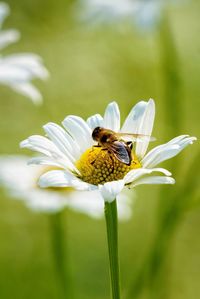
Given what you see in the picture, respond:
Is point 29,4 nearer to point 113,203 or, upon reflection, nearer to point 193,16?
point 193,16

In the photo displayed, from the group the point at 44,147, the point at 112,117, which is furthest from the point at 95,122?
the point at 44,147

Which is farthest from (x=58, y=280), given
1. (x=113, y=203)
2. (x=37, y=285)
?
(x=37, y=285)

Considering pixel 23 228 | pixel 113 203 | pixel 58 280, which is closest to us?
pixel 113 203

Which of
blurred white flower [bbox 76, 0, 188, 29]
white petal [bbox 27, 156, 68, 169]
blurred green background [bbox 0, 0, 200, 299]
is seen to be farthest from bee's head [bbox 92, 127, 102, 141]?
blurred white flower [bbox 76, 0, 188, 29]

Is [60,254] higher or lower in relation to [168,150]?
lower

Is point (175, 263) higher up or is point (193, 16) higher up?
point (193, 16)

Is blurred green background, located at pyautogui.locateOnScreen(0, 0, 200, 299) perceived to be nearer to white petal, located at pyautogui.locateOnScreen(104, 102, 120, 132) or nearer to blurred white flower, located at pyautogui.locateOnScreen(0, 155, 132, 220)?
blurred white flower, located at pyautogui.locateOnScreen(0, 155, 132, 220)

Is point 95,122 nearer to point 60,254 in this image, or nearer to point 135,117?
point 135,117
